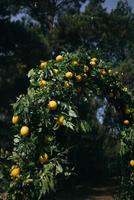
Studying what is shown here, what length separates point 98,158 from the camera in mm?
22422

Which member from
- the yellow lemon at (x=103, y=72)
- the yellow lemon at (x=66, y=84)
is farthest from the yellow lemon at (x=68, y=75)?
the yellow lemon at (x=103, y=72)

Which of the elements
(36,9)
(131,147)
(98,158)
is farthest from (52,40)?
(131,147)

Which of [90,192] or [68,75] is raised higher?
[68,75]

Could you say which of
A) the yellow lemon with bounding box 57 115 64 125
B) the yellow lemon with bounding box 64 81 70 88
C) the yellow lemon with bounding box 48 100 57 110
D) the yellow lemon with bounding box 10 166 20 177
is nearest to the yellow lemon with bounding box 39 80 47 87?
the yellow lemon with bounding box 64 81 70 88

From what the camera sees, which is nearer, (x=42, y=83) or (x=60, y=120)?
(x=60, y=120)

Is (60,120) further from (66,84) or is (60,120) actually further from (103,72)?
(103,72)

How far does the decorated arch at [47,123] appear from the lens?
585cm

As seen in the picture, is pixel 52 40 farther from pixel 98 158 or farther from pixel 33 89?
pixel 33 89

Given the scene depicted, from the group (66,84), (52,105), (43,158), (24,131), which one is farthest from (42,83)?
(43,158)

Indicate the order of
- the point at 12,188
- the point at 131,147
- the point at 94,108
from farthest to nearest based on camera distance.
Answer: the point at 94,108, the point at 131,147, the point at 12,188

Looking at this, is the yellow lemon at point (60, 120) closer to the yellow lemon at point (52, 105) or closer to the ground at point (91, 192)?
the yellow lemon at point (52, 105)

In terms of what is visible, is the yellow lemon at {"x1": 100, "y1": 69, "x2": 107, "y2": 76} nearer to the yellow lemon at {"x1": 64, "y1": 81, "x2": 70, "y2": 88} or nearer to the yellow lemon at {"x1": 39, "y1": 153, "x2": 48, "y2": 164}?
the yellow lemon at {"x1": 64, "y1": 81, "x2": 70, "y2": 88}

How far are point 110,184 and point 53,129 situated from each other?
54.0ft

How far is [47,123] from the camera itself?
607cm
